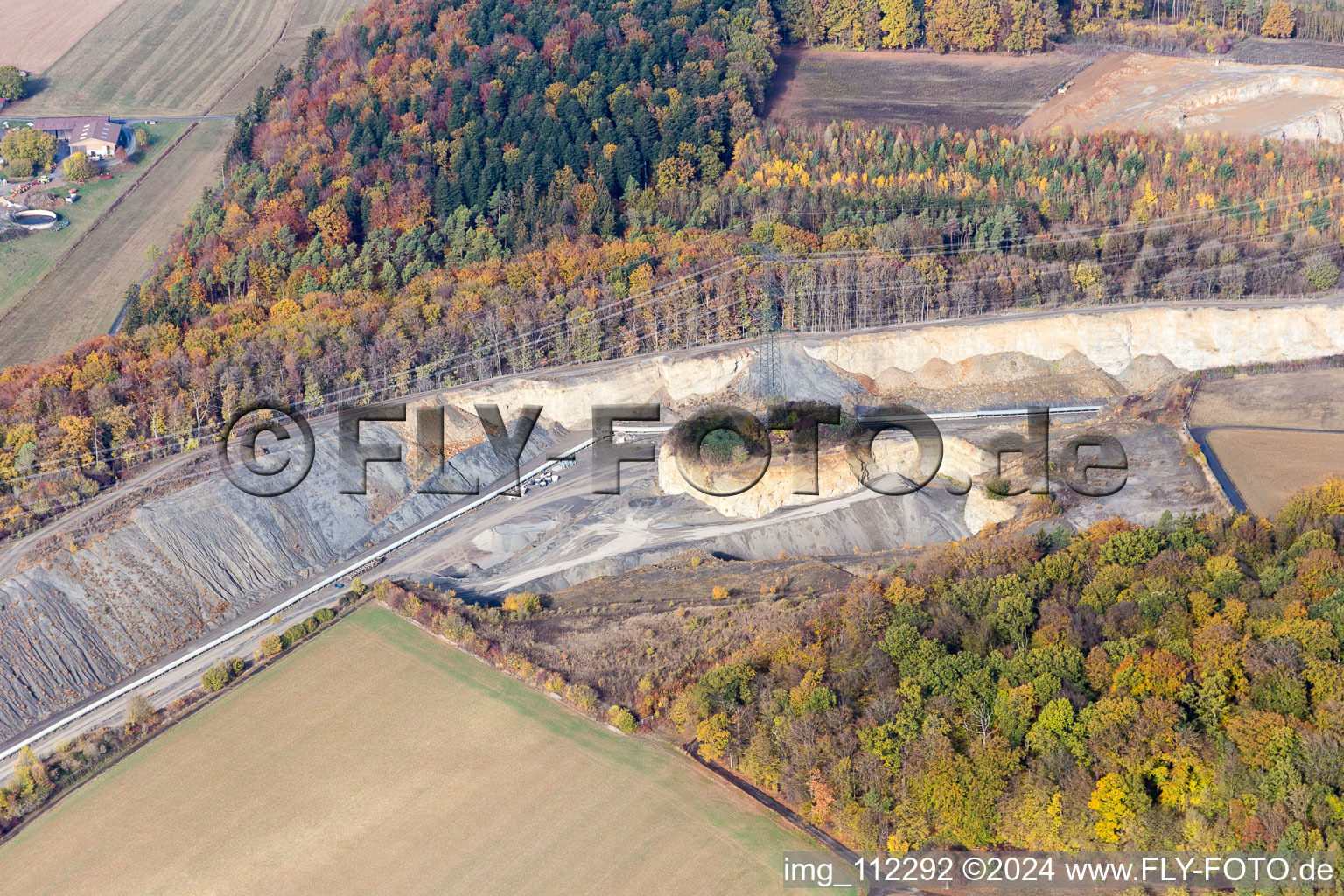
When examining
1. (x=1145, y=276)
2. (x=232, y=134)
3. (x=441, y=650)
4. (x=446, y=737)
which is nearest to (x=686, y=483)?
(x=441, y=650)

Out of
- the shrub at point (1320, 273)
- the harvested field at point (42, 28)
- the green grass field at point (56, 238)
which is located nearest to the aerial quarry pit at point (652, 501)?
the shrub at point (1320, 273)

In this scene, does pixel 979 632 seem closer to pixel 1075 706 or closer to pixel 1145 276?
pixel 1075 706

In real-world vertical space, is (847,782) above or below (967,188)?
below

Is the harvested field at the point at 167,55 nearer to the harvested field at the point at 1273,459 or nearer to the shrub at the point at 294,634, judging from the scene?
the shrub at the point at 294,634

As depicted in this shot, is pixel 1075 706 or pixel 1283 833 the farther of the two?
pixel 1075 706

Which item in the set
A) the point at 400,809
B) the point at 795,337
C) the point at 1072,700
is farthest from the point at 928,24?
the point at 400,809

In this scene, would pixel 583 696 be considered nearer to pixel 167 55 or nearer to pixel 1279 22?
pixel 167 55

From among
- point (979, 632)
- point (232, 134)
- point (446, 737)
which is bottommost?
point (446, 737)
